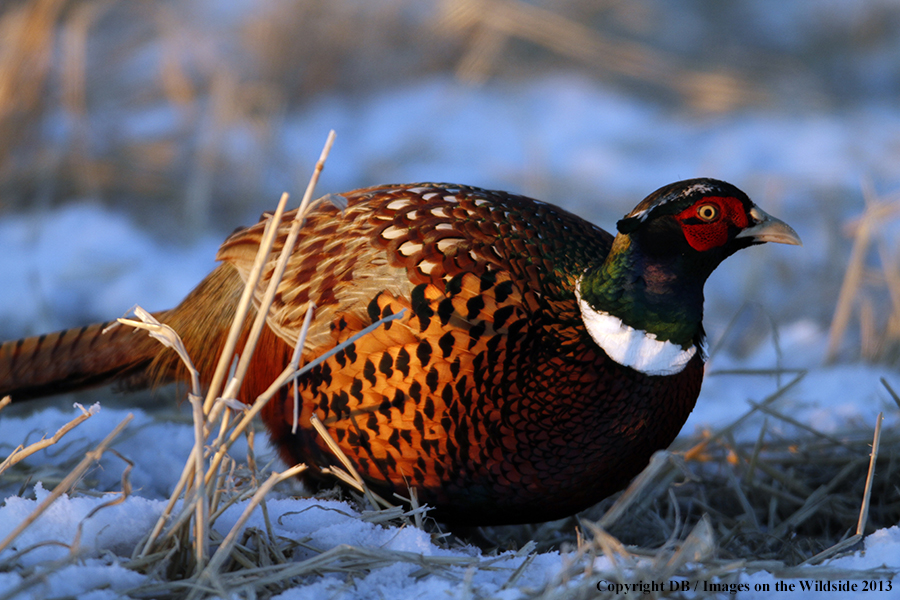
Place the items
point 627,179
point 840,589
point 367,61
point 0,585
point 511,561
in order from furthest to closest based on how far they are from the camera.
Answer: point 367,61 → point 627,179 → point 511,561 → point 840,589 → point 0,585

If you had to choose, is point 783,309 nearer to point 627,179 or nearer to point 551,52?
point 627,179

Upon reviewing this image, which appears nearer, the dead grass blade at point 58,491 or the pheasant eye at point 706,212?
the dead grass blade at point 58,491

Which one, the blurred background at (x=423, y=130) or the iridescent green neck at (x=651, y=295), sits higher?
the blurred background at (x=423, y=130)

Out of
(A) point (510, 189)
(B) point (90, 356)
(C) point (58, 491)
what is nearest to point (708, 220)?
(C) point (58, 491)

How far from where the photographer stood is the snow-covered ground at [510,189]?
1.46 metres

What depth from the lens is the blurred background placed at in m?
4.17

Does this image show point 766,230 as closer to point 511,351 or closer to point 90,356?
point 511,351

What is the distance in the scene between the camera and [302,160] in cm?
532

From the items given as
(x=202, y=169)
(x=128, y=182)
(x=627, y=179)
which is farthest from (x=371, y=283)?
(x=627, y=179)

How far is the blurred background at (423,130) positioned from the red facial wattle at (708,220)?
134 cm

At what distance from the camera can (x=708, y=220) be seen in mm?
1805

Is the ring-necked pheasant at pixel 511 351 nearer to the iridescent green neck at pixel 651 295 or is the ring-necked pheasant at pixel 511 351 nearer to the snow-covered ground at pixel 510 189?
the iridescent green neck at pixel 651 295

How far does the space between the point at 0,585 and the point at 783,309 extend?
3.97 metres

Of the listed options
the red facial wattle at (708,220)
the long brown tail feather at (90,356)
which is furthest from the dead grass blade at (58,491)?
the red facial wattle at (708,220)
